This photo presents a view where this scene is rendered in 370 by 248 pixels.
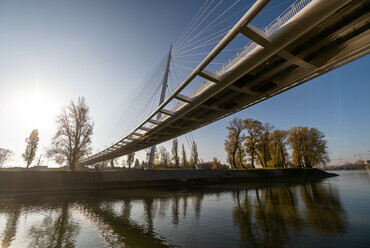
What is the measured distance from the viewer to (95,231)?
8.29 metres

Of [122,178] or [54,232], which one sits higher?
[122,178]

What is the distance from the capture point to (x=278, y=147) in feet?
156

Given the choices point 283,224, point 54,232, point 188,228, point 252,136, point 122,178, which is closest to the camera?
point 54,232

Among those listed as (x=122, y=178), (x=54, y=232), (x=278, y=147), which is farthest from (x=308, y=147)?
(x=54, y=232)

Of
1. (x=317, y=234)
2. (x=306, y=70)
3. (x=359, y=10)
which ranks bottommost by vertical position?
(x=317, y=234)

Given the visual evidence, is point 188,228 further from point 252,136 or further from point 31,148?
point 31,148

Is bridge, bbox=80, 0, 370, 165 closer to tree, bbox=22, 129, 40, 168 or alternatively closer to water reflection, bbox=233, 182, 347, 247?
water reflection, bbox=233, 182, 347, 247

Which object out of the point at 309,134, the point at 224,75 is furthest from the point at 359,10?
the point at 309,134

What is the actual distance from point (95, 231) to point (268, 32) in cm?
1295

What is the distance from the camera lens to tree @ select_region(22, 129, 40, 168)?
45.1m

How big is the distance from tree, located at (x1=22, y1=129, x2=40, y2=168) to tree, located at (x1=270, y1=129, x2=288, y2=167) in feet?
213

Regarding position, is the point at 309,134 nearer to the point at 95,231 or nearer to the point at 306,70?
the point at 306,70

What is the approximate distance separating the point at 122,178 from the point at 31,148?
36503 millimetres

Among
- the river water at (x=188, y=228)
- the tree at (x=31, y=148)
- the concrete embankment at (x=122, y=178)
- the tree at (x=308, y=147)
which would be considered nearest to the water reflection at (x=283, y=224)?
the river water at (x=188, y=228)
